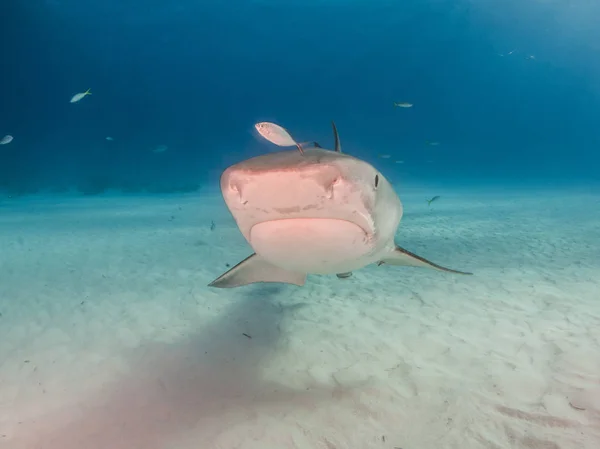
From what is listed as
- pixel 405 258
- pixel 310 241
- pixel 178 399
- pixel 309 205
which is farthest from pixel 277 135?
pixel 178 399

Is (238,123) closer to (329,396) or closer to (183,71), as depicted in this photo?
(183,71)

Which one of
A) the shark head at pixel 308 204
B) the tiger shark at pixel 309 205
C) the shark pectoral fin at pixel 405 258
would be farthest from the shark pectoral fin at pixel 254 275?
the shark head at pixel 308 204

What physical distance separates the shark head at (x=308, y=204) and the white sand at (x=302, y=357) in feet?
4.07

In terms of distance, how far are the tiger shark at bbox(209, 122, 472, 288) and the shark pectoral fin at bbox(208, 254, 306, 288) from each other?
3.74 feet

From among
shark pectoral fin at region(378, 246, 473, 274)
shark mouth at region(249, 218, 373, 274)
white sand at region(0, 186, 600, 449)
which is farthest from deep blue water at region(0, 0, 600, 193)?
shark mouth at region(249, 218, 373, 274)

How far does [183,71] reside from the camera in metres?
65.2

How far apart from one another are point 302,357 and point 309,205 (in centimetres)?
218

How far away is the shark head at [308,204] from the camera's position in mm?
1767

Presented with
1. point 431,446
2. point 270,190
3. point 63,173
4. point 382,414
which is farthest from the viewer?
point 63,173

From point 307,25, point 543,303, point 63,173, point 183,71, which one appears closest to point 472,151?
point 307,25

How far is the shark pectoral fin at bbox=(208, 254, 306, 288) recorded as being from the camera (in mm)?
3688

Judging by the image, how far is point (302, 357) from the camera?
3557 millimetres

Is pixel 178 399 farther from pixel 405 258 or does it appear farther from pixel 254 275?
pixel 405 258

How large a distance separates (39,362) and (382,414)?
10.5 feet
